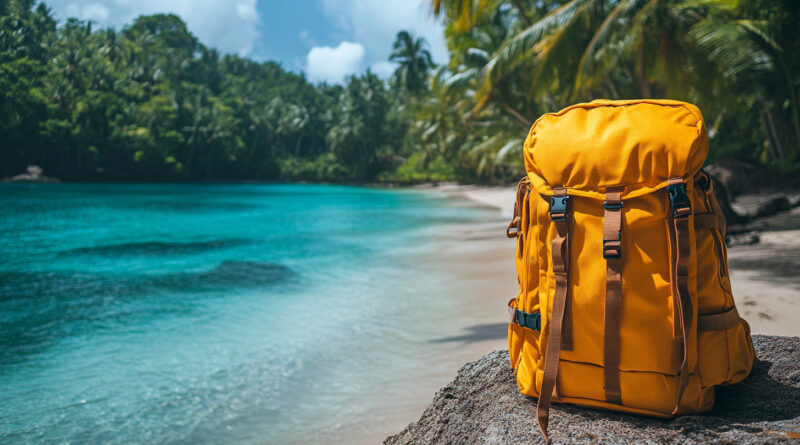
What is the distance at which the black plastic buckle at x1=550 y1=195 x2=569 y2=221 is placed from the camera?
1.43 meters

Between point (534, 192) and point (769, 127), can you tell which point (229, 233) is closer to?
point (534, 192)

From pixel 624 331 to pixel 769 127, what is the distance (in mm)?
17629

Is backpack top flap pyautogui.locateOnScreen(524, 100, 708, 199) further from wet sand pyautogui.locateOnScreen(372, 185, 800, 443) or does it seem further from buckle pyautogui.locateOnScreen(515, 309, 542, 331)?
wet sand pyautogui.locateOnScreen(372, 185, 800, 443)

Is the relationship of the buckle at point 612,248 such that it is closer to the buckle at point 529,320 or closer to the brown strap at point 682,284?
the brown strap at point 682,284

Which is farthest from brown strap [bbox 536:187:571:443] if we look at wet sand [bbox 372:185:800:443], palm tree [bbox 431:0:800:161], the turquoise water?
palm tree [bbox 431:0:800:161]

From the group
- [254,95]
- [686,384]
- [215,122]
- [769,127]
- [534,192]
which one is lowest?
[686,384]

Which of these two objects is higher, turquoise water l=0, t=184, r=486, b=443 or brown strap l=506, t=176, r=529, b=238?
brown strap l=506, t=176, r=529, b=238

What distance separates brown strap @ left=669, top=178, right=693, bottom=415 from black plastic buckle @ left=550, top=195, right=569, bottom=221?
0.87 ft

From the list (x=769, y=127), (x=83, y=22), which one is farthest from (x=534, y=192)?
(x=83, y=22)

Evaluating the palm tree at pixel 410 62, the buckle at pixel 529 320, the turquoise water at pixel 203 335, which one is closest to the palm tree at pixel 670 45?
the turquoise water at pixel 203 335

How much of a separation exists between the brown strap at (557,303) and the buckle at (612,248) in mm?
105

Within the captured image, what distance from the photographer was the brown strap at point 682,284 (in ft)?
4.33

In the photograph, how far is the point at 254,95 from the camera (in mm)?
60812

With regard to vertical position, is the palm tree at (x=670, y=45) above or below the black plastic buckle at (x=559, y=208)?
above
